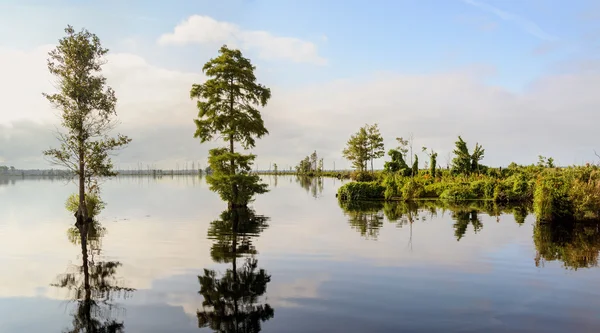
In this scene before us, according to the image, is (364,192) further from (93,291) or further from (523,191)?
(93,291)

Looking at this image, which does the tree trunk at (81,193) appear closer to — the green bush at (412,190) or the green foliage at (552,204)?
the green foliage at (552,204)

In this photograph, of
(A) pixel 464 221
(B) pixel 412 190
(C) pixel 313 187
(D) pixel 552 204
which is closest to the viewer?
(D) pixel 552 204

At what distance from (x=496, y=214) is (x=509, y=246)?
11.6 m

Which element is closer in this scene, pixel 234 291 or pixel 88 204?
pixel 234 291

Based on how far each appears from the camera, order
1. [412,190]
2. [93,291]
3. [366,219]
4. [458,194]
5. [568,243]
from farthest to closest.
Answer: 1. [412,190]
2. [458,194]
3. [366,219]
4. [568,243]
5. [93,291]

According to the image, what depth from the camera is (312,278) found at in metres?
11.8

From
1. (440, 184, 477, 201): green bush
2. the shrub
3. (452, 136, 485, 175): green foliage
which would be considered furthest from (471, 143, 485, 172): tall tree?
the shrub

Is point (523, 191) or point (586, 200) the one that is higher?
point (586, 200)

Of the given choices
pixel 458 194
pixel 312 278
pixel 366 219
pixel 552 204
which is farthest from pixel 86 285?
pixel 458 194

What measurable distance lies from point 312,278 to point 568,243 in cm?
1160

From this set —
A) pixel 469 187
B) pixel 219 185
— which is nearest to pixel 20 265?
pixel 219 185

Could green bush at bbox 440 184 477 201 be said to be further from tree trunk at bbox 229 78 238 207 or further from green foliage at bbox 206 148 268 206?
tree trunk at bbox 229 78 238 207

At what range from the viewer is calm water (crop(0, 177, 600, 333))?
8.71 meters

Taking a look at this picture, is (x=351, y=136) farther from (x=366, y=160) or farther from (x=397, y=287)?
(x=397, y=287)
